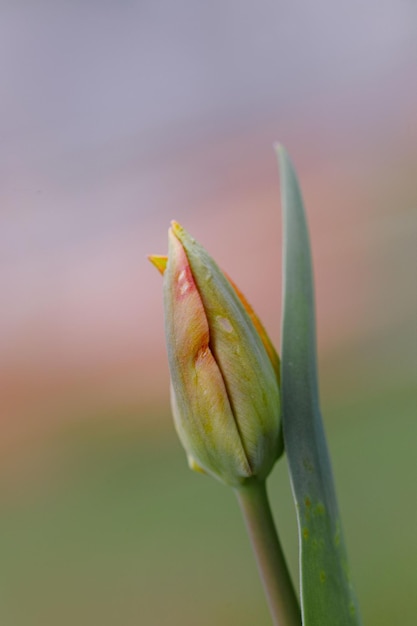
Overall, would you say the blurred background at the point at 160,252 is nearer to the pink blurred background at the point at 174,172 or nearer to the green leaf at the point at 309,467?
→ the pink blurred background at the point at 174,172

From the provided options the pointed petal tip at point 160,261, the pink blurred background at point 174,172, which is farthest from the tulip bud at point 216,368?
the pink blurred background at point 174,172

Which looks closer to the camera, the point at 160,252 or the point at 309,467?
the point at 309,467

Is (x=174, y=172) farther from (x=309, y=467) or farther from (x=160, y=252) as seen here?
(x=309, y=467)

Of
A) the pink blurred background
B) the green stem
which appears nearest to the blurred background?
the pink blurred background

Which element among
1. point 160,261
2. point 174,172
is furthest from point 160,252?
point 160,261

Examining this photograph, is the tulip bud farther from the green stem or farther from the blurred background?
the blurred background

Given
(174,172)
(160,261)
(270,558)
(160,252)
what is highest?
(174,172)
